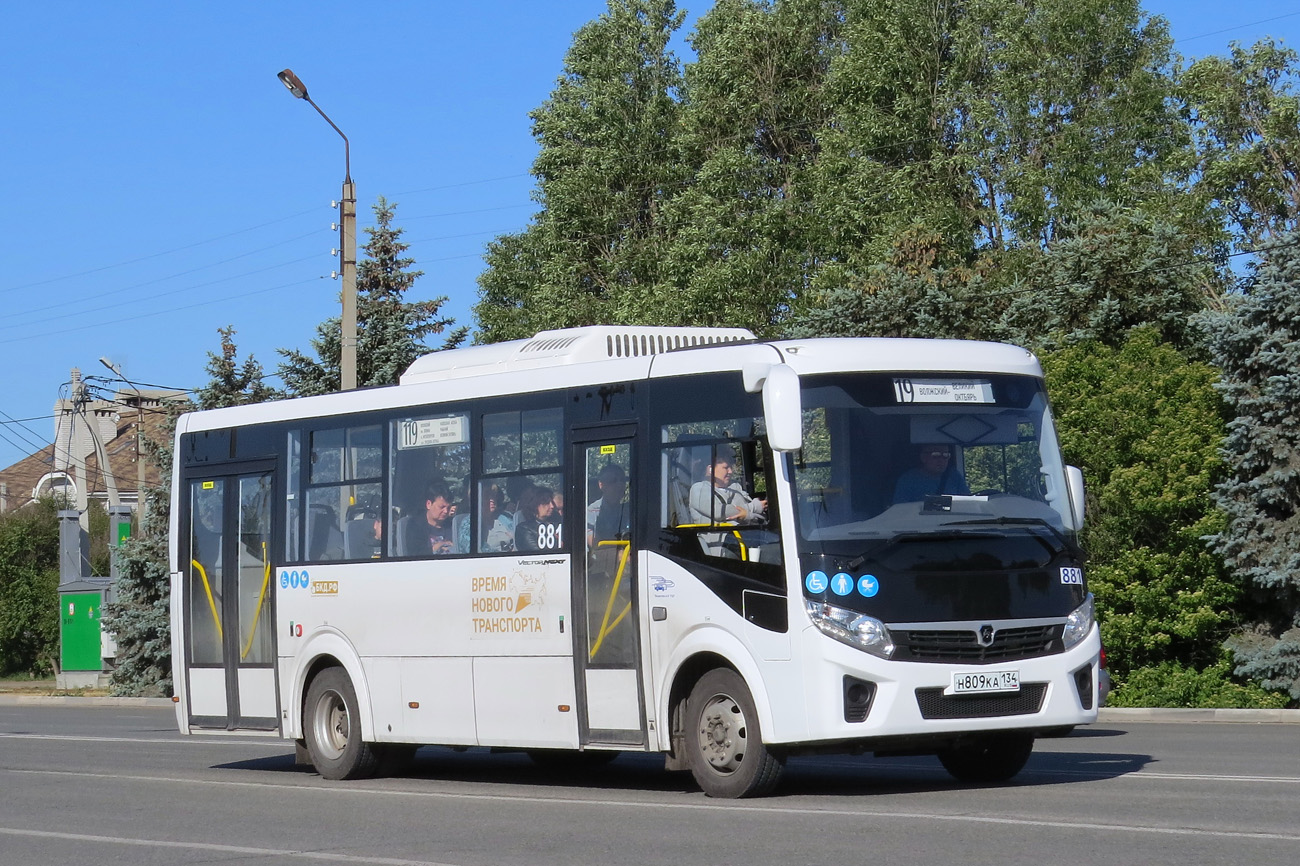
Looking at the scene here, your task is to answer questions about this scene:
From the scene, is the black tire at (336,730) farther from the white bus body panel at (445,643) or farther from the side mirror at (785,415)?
the side mirror at (785,415)

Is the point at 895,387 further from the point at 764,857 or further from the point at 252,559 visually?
the point at 252,559

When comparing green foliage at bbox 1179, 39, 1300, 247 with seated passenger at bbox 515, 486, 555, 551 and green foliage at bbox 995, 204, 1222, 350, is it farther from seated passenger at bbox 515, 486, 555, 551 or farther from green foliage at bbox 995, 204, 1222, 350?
seated passenger at bbox 515, 486, 555, 551

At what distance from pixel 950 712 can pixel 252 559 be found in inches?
301

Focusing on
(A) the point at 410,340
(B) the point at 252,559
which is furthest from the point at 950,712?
(A) the point at 410,340

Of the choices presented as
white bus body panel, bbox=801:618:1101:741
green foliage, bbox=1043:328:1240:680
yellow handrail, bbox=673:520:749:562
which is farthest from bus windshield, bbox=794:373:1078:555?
green foliage, bbox=1043:328:1240:680

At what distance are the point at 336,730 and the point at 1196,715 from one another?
39.5 feet

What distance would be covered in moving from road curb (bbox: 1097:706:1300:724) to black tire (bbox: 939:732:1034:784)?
10.3 meters

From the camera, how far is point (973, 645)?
11367mm

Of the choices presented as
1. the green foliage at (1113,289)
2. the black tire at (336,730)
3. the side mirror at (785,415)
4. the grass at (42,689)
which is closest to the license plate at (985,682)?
the side mirror at (785,415)

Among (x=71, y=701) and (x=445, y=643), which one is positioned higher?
(x=445, y=643)

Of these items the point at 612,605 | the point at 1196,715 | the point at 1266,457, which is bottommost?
the point at 1196,715

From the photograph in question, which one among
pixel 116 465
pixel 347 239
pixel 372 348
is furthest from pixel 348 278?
pixel 116 465

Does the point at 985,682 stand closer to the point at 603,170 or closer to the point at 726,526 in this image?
the point at 726,526

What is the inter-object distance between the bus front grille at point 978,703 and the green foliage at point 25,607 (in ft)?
150
